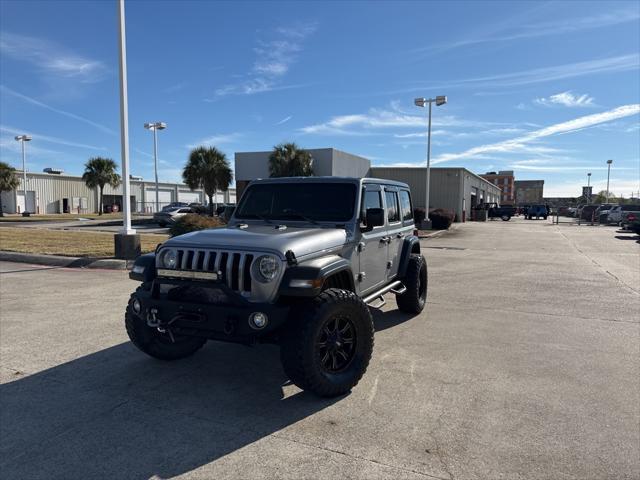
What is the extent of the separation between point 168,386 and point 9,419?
117cm

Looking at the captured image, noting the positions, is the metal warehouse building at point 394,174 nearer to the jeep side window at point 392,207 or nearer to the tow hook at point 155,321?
the jeep side window at point 392,207

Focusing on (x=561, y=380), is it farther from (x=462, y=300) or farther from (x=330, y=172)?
(x=330, y=172)

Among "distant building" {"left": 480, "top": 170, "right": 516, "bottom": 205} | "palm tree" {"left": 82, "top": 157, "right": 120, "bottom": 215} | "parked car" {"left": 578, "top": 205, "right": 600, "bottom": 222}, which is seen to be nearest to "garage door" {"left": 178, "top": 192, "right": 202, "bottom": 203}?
"palm tree" {"left": 82, "top": 157, "right": 120, "bottom": 215}

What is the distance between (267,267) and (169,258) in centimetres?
98

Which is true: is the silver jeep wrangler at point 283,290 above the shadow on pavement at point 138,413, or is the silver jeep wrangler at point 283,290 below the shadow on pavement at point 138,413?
above

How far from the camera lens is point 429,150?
94.6 feet

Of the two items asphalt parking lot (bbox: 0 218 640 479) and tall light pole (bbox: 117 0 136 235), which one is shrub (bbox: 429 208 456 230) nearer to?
tall light pole (bbox: 117 0 136 235)

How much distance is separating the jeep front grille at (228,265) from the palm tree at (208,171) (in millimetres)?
34509

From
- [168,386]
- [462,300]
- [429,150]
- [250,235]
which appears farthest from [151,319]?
[429,150]

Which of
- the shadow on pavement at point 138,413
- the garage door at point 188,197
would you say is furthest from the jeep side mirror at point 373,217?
the garage door at point 188,197

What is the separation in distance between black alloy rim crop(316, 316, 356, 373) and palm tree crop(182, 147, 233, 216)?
3467 centimetres

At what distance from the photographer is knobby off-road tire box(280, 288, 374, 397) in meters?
3.49

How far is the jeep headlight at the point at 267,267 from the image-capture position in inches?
141

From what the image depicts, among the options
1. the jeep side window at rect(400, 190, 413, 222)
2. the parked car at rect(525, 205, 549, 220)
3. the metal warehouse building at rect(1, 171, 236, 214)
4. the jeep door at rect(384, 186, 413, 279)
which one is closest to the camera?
the jeep door at rect(384, 186, 413, 279)
